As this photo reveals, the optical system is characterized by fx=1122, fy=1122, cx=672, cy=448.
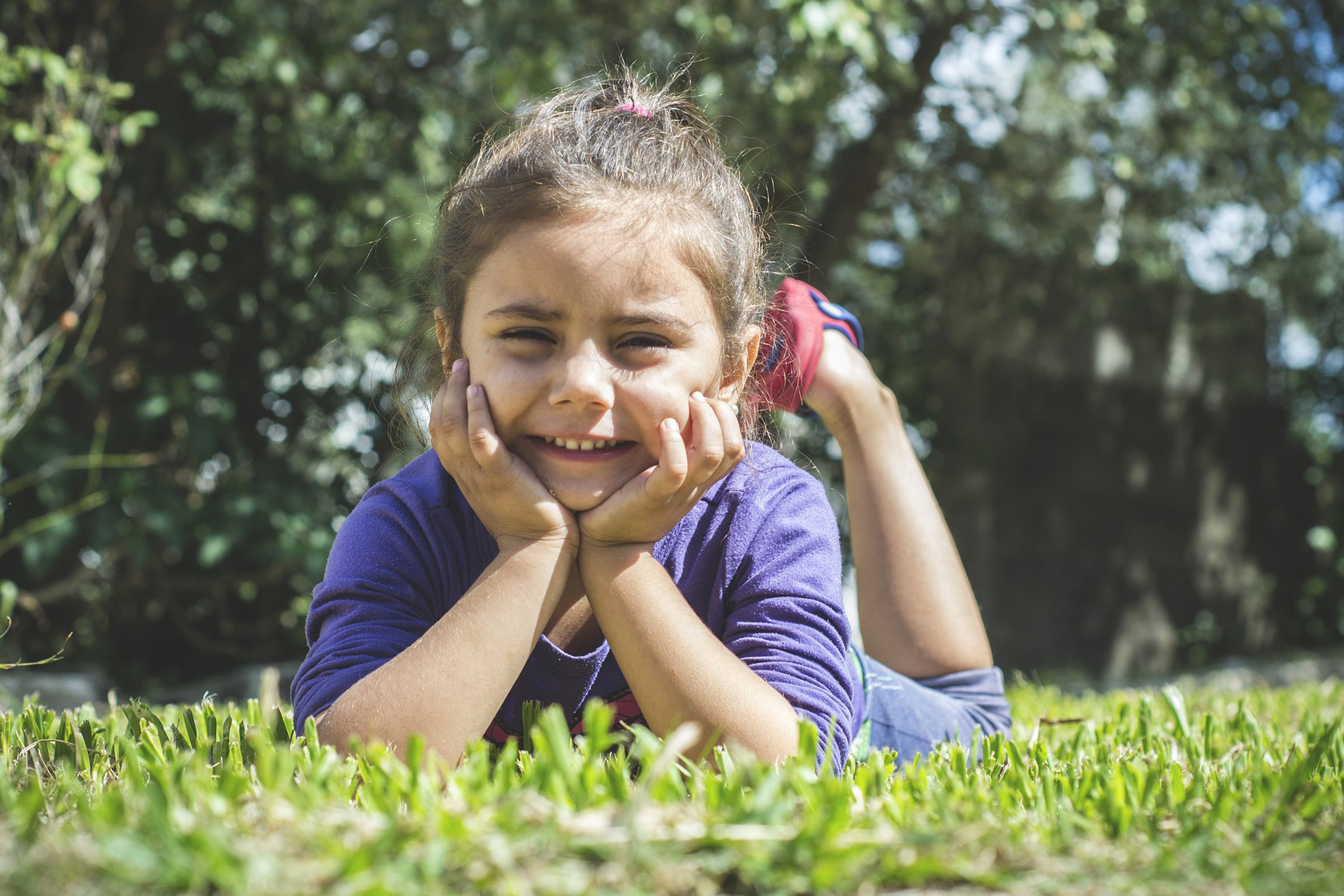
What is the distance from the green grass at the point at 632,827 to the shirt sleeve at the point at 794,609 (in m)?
0.30

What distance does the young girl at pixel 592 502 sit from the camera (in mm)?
1657

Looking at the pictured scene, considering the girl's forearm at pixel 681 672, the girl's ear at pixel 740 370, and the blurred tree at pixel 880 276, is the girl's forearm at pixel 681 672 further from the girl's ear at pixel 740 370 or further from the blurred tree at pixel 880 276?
the blurred tree at pixel 880 276

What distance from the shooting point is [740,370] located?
7.43 feet

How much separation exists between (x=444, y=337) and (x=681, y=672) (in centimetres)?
97

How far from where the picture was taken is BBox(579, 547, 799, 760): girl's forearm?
1.62 meters

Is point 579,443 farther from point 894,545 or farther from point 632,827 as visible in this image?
point 894,545

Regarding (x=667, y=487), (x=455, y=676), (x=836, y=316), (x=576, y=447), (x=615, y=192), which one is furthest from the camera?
(x=836, y=316)

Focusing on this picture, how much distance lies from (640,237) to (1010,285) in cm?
626

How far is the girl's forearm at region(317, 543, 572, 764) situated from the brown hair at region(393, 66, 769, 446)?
0.66m

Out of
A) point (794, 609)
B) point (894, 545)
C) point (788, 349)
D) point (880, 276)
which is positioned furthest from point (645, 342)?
point (880, 276)

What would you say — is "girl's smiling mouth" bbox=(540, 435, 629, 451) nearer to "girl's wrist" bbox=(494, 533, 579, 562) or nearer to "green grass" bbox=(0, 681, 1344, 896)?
"girl's wrist" bbox=(494, 533, 579, 562)

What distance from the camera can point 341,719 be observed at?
163 cm

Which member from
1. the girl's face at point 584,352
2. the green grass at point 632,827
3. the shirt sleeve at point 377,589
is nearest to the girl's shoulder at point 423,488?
the shirt sleeve at point 377,589

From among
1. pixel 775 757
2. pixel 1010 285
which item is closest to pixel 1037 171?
pixel 1010 285
